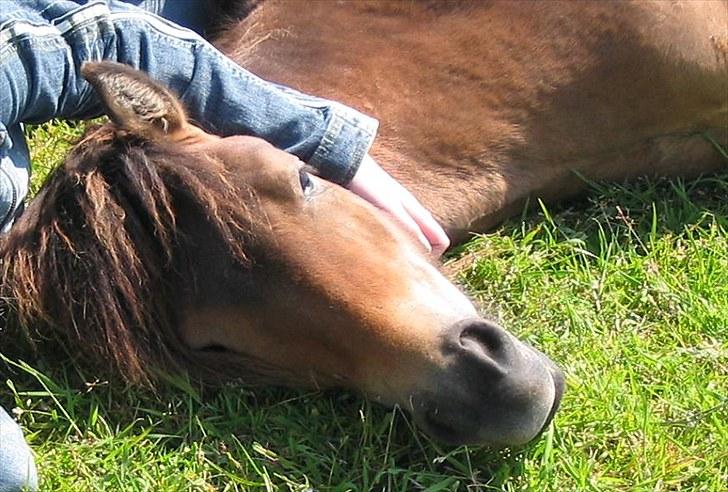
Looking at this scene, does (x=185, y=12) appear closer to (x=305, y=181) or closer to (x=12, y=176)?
(x=12, y=176)

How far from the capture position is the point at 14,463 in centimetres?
225

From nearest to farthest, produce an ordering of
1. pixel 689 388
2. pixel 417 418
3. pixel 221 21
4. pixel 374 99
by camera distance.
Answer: pixel 417 418 → pixel 689 388 → pixel 374 99 → pixel 221 21

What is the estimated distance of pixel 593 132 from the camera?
306cm

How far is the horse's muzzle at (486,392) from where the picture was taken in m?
2.07

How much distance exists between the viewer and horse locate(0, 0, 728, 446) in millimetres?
2186

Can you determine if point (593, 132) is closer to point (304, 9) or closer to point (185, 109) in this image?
point (304, 9)

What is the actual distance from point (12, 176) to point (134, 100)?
1.23 feet

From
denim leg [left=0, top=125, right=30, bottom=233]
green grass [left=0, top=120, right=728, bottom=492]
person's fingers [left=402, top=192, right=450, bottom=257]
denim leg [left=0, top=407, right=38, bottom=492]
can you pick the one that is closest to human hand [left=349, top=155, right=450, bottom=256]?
person's fingers [left=402, top=192, right=450, bottom=257]

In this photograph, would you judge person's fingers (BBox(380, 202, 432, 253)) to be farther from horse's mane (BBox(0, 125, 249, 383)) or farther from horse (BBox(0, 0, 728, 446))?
horse's mane (BBox(0, 125, 249, 383))

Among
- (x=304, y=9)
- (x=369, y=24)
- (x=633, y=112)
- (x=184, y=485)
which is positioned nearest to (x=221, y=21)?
(x=304, y=9)

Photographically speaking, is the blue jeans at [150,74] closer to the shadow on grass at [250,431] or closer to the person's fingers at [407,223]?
the person's fingers at [407,223]

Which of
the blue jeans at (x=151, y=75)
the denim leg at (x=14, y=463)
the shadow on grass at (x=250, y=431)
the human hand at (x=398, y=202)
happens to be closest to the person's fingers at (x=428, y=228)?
the human hand at (x=398, y=202)

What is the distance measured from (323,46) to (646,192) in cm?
96

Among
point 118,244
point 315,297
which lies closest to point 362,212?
point 315,297
